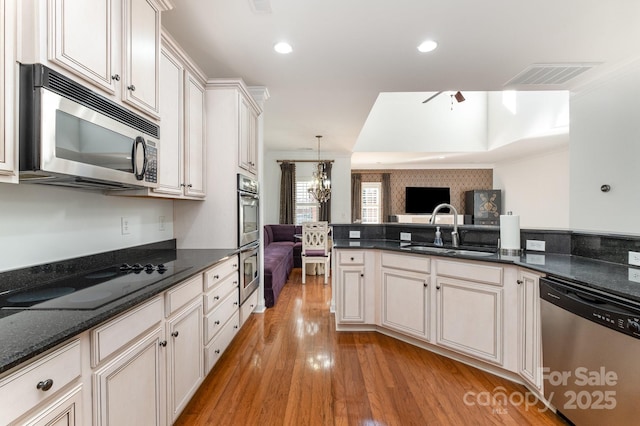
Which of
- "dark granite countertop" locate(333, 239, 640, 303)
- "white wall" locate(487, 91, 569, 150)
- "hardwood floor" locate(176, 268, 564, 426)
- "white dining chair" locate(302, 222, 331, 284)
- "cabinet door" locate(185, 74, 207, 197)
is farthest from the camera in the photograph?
"white dining chair" locate(302, 222, 331, 284)

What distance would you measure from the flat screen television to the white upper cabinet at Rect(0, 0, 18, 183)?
8519mm

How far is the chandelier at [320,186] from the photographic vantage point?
20.9 feet

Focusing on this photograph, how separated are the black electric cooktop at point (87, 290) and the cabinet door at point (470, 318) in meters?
2.08

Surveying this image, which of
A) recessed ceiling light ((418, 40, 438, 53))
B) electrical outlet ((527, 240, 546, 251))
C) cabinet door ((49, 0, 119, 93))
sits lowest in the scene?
electrical outlet ((527, 240, 546, 251))

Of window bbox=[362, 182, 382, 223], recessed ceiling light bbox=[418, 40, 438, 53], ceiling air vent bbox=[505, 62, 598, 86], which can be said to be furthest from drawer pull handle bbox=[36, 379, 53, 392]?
window bbox=[362, 182, 382, 223]

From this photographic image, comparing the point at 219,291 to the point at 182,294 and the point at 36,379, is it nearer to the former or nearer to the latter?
the point at 182,294

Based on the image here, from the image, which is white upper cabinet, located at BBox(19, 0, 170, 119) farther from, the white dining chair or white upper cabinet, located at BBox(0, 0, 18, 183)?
the white dining chair

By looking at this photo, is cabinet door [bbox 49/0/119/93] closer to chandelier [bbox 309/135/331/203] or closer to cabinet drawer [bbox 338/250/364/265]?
cabinet drawer [bbox 338/250/364/265]

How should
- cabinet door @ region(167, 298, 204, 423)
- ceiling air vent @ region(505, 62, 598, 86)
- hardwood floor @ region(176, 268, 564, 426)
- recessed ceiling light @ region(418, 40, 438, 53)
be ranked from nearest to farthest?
cabinet door @ region(167, 298, 204, 423), hardwood floor @ region(176, 268, 564, 426), recessed ceiling light @ region(418, 40, 438, 53), ceiling air vent @ region(505, 62, 598, 86)

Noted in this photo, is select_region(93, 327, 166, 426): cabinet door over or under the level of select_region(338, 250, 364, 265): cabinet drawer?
under

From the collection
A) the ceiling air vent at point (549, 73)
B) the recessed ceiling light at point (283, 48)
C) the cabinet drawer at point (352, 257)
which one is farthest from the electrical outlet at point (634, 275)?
the recessed ceiling light at point (283, 48)

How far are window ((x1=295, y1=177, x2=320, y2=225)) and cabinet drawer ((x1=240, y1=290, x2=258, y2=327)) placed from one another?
417 centimetres

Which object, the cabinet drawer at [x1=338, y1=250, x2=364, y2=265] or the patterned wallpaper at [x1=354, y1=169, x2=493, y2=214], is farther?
the patterned wallpaper at [x1=354, y1=169, x2=493, y2=214]

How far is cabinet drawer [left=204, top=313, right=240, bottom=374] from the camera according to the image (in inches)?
78.4
